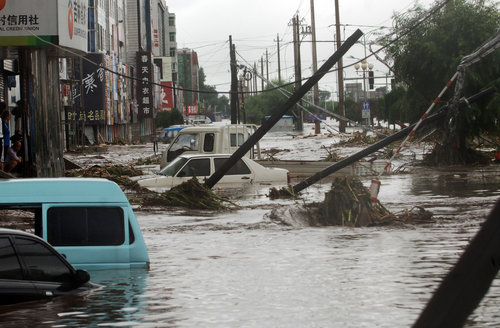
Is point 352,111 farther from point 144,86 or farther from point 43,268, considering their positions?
point 43,268

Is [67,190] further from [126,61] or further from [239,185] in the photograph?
[126,61]

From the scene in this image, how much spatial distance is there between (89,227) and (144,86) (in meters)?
80.3

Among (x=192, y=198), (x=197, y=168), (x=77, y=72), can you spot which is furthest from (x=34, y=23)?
(x=77, y=72)

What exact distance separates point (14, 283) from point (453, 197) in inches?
596

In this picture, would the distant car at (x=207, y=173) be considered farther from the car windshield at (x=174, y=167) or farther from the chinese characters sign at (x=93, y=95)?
the chinese characters sign at (x=93, y=95)

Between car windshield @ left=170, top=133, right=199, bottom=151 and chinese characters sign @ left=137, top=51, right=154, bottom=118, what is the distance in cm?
6180

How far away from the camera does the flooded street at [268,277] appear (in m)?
8.13

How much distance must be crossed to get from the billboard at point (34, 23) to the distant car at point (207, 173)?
4.02m

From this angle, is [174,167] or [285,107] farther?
[174,167]

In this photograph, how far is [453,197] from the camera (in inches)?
823

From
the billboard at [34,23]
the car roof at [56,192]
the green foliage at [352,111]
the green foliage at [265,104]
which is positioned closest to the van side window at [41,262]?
the car roof at [56,192]

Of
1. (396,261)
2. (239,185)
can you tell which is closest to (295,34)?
(239,185)

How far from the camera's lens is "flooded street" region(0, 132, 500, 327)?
813 centimetres

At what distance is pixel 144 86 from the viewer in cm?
8850
